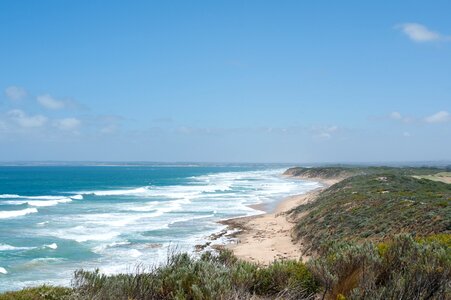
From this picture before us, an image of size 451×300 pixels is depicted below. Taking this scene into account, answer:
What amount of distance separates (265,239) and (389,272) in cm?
2129

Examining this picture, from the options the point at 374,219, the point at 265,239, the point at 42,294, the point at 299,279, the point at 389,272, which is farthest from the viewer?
the point at 265,239

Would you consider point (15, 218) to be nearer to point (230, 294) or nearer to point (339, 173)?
point (230, 294)

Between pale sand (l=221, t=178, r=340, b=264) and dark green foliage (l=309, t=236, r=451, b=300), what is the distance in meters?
11.9

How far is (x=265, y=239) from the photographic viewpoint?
1105 inches

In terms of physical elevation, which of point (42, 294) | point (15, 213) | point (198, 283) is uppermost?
point (198, 283)

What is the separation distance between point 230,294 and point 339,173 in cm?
10506

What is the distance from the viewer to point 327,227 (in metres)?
26.2

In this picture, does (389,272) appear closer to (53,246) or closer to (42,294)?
(42,294)

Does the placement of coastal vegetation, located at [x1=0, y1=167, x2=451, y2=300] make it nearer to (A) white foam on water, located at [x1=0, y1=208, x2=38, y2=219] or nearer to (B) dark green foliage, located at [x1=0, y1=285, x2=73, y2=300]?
(B) dark green foliage, located at [x1=0, y1=285, x2=73, y2=300]

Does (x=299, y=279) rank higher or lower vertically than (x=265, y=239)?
higher

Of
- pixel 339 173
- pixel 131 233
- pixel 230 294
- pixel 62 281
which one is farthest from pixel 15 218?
pixel 339 173

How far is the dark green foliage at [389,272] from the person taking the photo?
5.96 m

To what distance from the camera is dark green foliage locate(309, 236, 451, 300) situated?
19.6 feet

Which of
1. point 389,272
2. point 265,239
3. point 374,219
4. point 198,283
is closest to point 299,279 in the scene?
point 389,272
